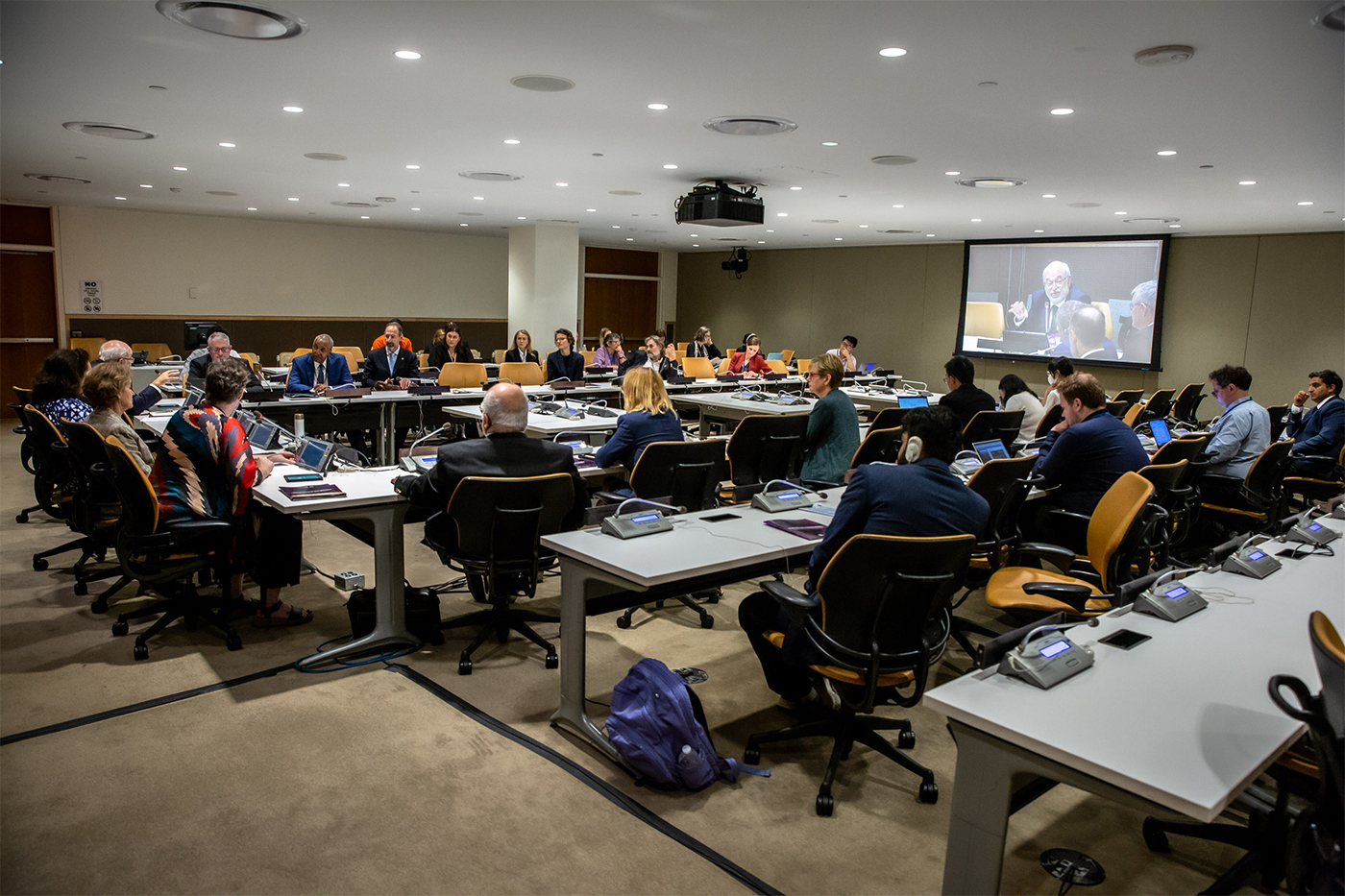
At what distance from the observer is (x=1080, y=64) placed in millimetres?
4129

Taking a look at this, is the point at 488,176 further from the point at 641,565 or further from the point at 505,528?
the point at 641,565

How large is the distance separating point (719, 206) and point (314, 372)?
4.05m

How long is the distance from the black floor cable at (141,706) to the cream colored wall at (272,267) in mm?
11849

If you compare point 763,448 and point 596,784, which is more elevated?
point 763,448

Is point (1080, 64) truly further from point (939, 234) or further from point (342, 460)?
point (939, 234)

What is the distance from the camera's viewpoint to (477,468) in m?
3.55

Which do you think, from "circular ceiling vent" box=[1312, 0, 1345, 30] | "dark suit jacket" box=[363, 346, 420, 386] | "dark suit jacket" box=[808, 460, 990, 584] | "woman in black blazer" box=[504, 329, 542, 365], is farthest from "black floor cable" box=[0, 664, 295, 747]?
"woman in black blazer" box=[504, 329, 542, 365]

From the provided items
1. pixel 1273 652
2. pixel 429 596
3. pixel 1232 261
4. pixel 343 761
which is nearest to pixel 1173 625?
pixel 1273 652

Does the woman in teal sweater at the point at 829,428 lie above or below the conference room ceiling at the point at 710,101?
below

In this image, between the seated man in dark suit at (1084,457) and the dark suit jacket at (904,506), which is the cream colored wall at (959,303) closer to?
the seated man in dark suit at (1084,457)

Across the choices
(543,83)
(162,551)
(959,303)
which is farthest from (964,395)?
(959,303)

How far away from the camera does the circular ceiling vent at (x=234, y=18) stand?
3686 mm

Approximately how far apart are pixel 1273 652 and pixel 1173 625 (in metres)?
0.25

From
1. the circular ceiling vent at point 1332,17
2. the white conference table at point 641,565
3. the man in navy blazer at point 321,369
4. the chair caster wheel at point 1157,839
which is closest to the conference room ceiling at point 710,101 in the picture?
the circular ceiling vent at point 1332,17
